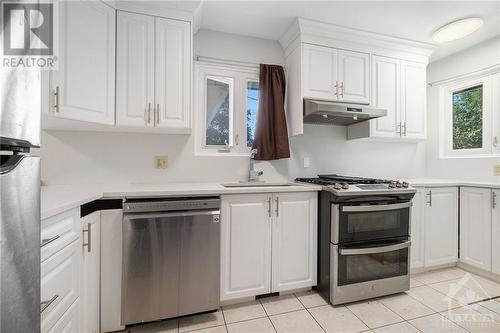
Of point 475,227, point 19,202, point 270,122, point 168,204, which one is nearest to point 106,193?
point 168,204

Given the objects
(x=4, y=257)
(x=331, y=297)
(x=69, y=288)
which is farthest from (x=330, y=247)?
(x=4, y=257)

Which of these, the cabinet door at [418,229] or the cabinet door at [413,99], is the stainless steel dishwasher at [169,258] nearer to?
the cabinet door at [418,229]

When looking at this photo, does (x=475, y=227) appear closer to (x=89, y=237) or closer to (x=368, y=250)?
(x=368, y=250)

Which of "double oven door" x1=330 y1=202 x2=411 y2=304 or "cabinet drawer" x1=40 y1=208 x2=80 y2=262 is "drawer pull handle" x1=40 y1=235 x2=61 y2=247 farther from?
"double oven door" x1=330 y1=202 x2=411 y2=304

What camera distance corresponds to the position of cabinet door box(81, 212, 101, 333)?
52.8 inches

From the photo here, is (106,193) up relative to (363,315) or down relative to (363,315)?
up

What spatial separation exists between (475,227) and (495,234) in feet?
0.52

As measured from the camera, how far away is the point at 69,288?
114cm

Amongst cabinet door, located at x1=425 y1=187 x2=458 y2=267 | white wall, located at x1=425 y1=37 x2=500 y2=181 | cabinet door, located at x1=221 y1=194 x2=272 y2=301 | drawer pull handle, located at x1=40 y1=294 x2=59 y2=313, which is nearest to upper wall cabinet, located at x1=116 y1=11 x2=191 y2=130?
cabinet door, located at x1=221 y1=194 x2=272 y2=301

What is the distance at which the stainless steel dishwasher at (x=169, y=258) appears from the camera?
1.53 m

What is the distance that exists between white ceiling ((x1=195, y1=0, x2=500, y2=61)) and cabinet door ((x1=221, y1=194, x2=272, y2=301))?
1.61m

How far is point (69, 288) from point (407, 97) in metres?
3.30

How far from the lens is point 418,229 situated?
2.38 metres

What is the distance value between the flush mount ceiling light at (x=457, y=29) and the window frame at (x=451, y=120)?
0.70m
